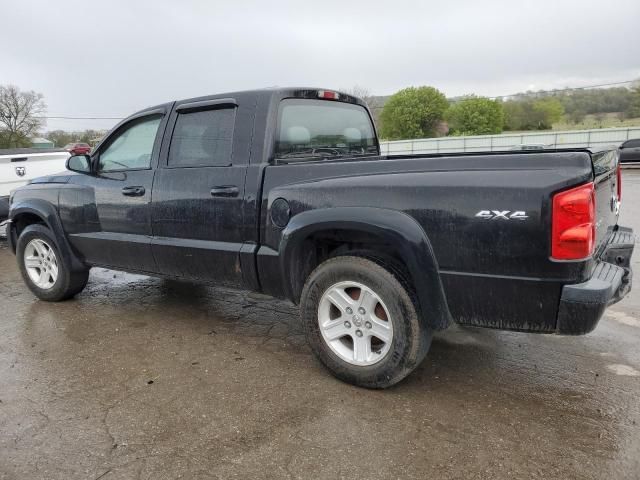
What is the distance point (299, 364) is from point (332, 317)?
0.51m

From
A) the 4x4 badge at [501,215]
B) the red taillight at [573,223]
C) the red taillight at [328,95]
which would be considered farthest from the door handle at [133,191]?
the red taillight at [573,223]

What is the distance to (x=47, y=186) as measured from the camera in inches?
197

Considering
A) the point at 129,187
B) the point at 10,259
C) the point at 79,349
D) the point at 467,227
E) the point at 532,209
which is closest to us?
the point at 532,209

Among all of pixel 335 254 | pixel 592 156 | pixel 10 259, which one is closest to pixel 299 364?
pixel 335 254

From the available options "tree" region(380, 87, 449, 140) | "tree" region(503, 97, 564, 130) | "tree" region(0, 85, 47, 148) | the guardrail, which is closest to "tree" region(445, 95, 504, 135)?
"tree" region(380, 87, 449, 140)

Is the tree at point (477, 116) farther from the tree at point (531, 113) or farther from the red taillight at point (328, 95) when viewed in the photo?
the red taillight at point (328, 95)

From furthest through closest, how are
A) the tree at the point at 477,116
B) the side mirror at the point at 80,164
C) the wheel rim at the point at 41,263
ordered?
the tree at the point at 477,116 < the wheel rim at the point at 41,263 < the side mirror at the point at 80,164

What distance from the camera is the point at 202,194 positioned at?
3771 millimetres

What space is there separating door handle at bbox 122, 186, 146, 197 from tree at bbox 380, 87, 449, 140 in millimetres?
46582

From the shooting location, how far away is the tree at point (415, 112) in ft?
160

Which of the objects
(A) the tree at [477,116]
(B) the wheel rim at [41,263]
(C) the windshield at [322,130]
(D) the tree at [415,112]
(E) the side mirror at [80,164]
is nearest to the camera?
(C) the windshield at [322,130]

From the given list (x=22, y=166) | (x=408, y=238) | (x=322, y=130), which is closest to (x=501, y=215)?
(x=408, y=238)

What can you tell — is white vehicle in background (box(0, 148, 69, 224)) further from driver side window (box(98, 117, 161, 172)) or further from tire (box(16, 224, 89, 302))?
driver side window (box(98, 117, 161, 172))

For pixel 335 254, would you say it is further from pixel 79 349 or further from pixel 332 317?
pixel 79 349
